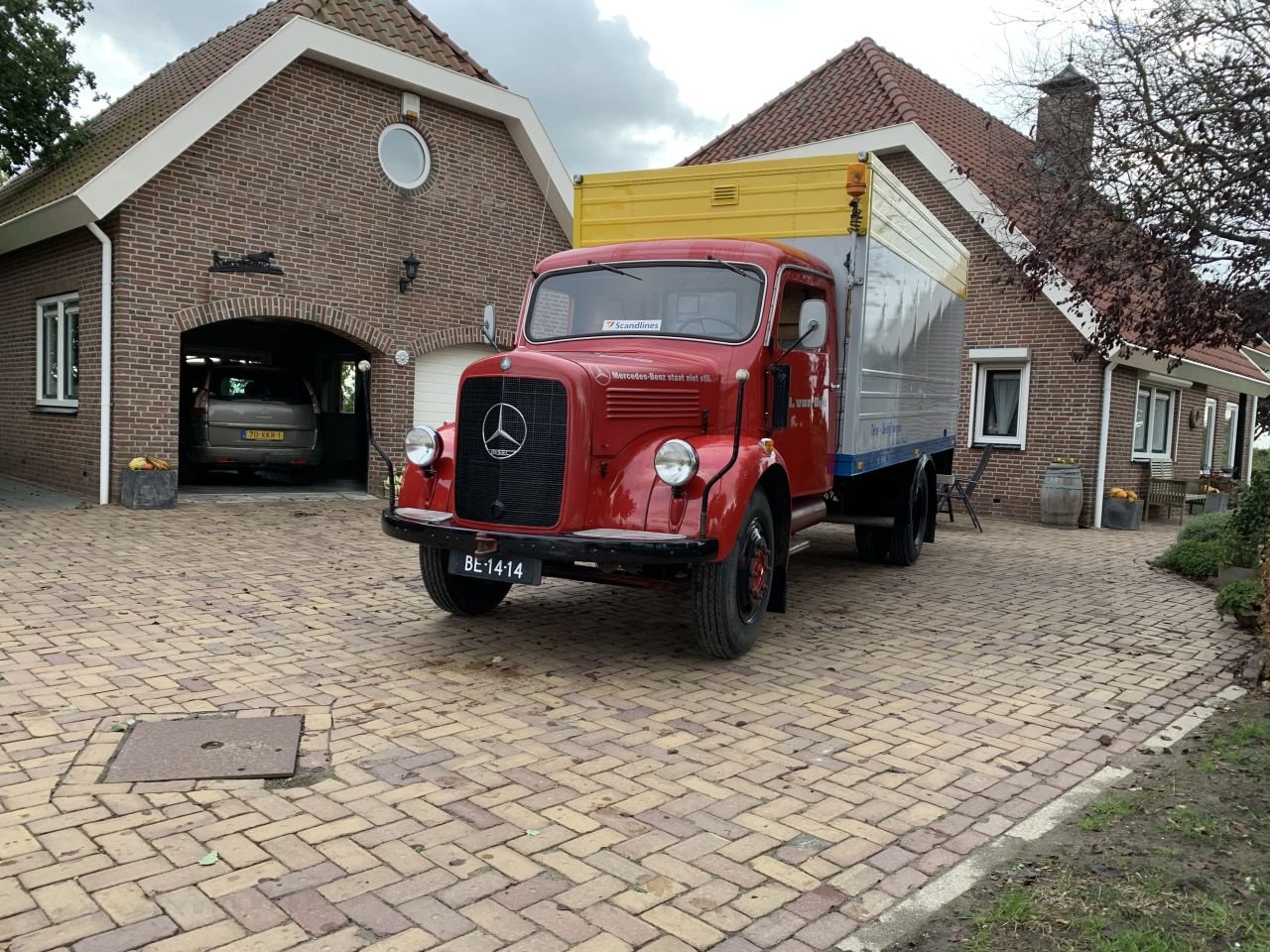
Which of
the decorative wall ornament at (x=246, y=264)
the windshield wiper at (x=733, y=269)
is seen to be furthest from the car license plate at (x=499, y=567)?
the decorative wall ornament at (x=246, y=264)

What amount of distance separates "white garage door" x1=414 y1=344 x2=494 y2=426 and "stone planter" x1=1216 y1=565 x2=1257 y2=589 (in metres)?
9.38

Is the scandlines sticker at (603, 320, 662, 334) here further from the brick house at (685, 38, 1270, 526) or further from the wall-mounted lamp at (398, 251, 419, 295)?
the brick house at (685, 38, 1270, 526)

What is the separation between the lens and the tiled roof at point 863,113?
53.5ft

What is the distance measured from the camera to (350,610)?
21.6 feet

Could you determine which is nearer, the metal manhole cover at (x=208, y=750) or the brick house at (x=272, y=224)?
the metal manhole cover at (x=208, y=750)

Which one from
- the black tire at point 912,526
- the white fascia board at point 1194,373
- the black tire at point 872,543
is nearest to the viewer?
the black tire at point 912,526

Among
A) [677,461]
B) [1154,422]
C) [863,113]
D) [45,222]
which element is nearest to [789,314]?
[677,461]

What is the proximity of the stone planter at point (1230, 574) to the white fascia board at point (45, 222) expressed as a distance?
11.9 meters

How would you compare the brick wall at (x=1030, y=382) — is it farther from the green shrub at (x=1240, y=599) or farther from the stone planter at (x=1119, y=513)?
the green shrub at (x=1240, y=599)

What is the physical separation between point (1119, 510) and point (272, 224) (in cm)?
1269

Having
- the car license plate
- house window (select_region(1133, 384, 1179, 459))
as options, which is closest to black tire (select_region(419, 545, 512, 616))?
the car license plate

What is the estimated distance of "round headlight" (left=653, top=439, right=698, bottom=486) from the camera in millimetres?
5016

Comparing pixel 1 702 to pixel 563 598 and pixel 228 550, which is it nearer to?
pixel 563 598

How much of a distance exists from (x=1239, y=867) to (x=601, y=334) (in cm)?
439
